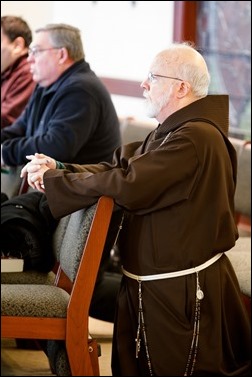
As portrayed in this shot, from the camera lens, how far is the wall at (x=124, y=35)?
5.23 m

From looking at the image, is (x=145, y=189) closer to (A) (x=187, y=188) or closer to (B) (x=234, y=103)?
(A) (x=187, y=188)

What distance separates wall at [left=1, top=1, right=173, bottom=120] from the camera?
5227 mm

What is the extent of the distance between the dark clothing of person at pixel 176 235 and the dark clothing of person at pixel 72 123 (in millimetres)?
732

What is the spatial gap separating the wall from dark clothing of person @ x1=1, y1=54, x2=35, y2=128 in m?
1.06

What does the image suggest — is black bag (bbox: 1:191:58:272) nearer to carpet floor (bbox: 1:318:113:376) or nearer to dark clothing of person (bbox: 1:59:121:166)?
carpet floor (bbox: 1:318:113:376)

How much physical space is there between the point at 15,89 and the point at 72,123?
2.79ft

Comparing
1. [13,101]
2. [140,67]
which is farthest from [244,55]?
[13,101]

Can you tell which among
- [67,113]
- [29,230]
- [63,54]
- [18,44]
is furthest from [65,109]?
[29,230]

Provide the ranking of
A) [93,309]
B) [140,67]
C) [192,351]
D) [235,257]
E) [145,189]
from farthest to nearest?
1. [140,67]
2. [235,257]
3. [93,309]
4. [192,351]
5. [145,189]

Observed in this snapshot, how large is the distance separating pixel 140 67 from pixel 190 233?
295 cm

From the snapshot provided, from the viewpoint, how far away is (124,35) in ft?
17.5

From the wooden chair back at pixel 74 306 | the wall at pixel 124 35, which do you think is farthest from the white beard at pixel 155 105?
the wall at pixel 124 35

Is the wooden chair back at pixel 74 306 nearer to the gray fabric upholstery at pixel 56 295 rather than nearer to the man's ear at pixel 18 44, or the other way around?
the gray fabric upholstery at pixel 56 295

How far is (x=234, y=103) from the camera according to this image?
5.10 metres
